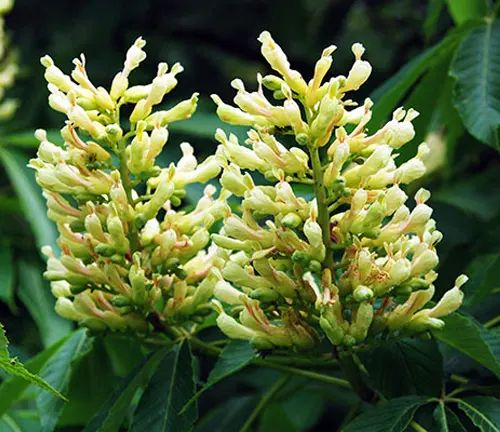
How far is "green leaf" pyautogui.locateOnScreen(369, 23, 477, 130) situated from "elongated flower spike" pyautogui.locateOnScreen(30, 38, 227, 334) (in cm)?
71

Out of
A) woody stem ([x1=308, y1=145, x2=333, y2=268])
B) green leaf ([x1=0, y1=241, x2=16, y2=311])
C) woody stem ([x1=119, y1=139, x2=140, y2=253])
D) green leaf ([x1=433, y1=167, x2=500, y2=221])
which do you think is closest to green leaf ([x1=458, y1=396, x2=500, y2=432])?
woody stem ([x1=308, y1=145, x2=333, y2=268])

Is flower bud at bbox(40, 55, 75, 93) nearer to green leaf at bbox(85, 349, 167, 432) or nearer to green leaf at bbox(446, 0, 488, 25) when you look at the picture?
green leaf at bbox(85, 349, 167, 432)

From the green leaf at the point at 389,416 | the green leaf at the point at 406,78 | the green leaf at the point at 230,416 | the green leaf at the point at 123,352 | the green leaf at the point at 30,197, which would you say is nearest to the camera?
the green leaf at the point at 389,416

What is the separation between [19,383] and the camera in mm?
2664

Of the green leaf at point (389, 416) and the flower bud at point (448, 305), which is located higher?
the flower bud at point (448, 305)

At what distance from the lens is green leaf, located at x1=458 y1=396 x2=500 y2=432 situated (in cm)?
202

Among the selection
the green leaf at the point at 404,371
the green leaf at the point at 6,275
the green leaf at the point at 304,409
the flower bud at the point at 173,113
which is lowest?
the green leaf at the point at 304,409

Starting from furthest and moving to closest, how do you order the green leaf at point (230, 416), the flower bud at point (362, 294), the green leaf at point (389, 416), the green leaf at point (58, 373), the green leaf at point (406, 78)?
the green leaf at point (230, 416) < the green leaf at point (406, 78) < the green leaf at point (58, 373) < the green leaf at point (389, 416) < the flower bud at point (362, 294)

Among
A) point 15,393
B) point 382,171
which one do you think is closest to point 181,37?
point 15,393

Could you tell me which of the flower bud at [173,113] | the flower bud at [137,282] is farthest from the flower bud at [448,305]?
the flower bud at [173,113]

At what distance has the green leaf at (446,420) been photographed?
208cm

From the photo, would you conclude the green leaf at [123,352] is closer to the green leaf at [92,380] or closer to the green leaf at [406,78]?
the green leaf at [92,380]

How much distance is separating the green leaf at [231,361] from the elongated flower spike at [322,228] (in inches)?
3.2

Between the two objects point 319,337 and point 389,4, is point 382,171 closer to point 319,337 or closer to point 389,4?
point 319,337
